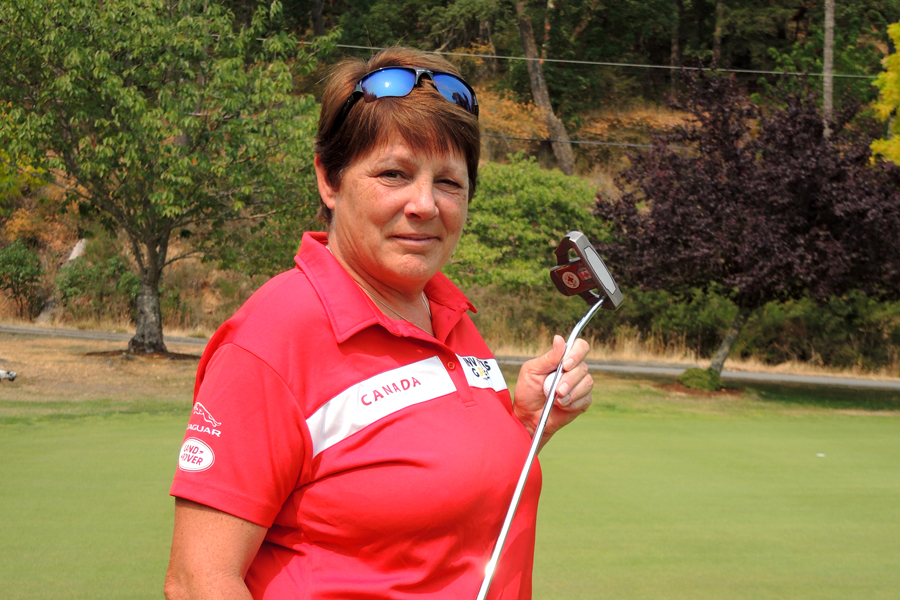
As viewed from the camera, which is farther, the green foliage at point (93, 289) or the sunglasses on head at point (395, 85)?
the green foliage at point (93, 289)

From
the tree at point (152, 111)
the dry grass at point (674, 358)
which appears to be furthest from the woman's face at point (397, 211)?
the dry grass at point (674, 358)

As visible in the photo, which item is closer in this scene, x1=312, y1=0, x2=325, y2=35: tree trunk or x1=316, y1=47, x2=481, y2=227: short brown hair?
x1=316, y1=47, x2=481, y2=227: short brown hair

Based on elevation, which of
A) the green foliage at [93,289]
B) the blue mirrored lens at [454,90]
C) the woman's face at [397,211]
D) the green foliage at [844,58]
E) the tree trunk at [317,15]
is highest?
the tree trunk at [317,15]

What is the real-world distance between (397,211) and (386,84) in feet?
0.83

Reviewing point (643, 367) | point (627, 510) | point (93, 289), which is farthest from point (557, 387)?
point (93, 289)

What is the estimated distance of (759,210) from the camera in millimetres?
13969

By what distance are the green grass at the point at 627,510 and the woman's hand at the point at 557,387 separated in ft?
6.37

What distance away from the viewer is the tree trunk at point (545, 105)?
32.5 m

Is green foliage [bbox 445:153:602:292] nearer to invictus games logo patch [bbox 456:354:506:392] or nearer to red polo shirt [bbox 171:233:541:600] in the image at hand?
invictus games logo patch [bbox 456:354:506:392]

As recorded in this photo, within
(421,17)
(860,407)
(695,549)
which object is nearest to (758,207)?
(860,407)

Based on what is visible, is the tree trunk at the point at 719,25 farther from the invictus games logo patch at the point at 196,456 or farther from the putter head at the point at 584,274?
the invictus games logo patch at the point at 196,456

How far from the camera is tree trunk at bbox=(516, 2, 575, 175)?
32469 millimetres

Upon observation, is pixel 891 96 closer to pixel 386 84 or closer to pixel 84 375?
pixel 84 375

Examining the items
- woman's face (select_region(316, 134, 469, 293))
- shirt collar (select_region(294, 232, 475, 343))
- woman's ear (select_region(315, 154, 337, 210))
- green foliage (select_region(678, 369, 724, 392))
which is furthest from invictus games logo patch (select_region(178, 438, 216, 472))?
green foliage (select_region(678, 369, 724, 392))
